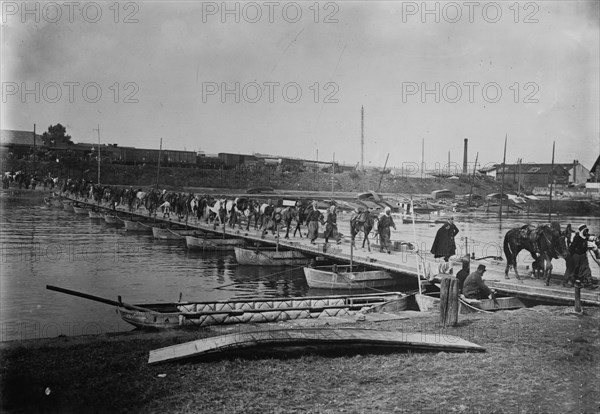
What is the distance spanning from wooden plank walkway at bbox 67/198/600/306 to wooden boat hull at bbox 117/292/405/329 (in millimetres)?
2466

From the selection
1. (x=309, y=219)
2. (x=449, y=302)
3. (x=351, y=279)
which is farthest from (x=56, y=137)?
(x=449, y=302)

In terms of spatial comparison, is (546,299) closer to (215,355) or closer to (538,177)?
(215,355)

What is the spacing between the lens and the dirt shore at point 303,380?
254 inches

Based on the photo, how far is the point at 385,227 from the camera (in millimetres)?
21219

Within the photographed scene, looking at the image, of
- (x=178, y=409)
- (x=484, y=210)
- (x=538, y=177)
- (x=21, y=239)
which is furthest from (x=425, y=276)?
(x=538, y=177)

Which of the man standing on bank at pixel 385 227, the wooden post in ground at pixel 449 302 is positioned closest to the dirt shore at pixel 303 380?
the wooden post in ground at pixel 449 302

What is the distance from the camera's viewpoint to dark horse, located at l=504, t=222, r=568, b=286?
14.4 metres

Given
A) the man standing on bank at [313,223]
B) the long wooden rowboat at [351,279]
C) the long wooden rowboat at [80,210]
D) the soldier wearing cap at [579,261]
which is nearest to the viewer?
the soldier wearing cap at [579,261]

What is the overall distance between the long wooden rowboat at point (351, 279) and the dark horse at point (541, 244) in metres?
4.36

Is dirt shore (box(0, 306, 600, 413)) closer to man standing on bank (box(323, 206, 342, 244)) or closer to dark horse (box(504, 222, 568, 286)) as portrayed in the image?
dark horse (box(504, 222, 568, 286))

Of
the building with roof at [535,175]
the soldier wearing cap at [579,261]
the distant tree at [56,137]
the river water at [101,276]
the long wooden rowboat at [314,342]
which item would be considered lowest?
the river water at [101,276]

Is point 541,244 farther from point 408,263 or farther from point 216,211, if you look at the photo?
point 216,211

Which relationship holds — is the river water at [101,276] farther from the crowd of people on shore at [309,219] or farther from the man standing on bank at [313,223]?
the crowd of people on shore at [309,219]

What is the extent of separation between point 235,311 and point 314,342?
3.65 metres
